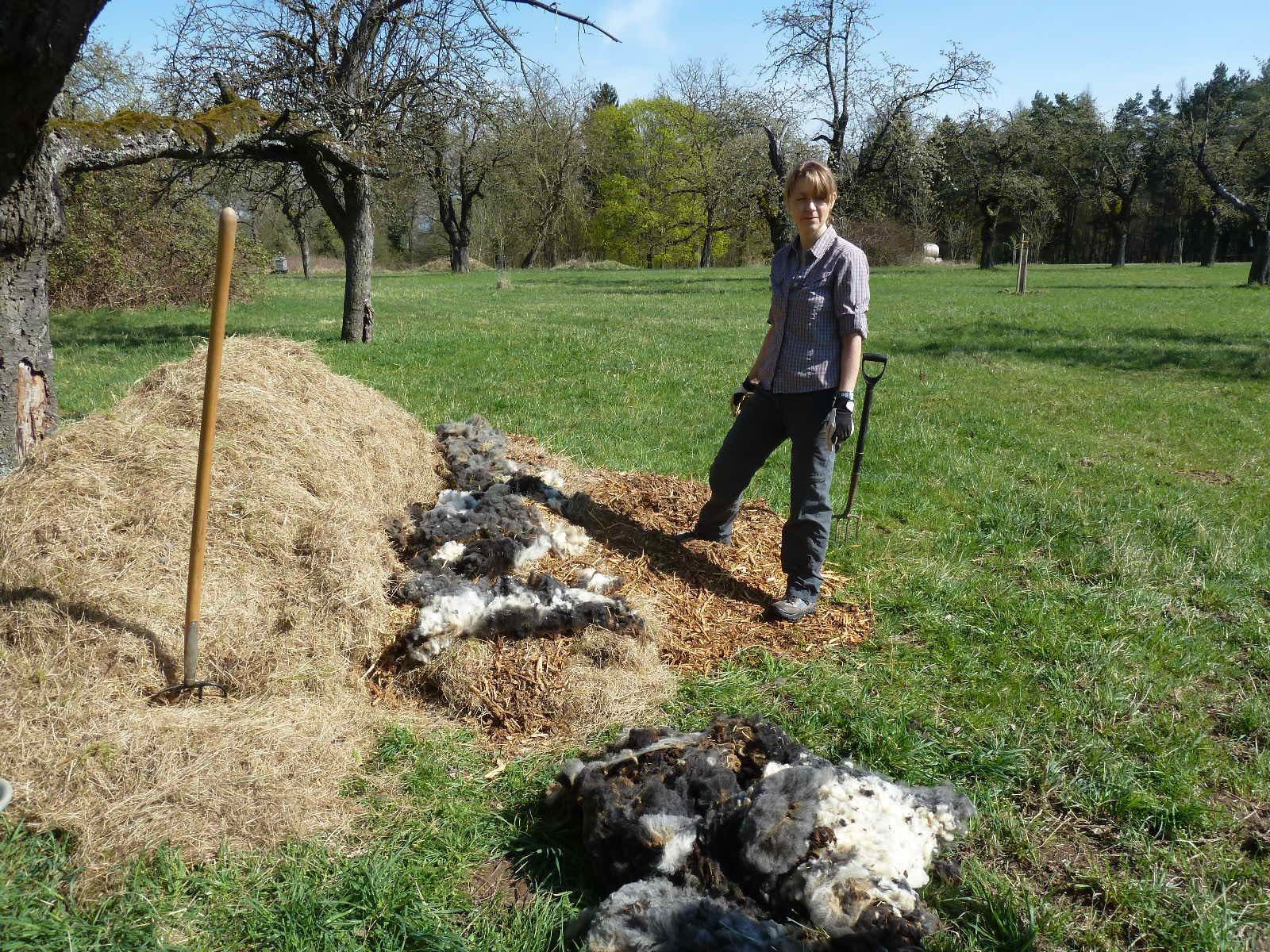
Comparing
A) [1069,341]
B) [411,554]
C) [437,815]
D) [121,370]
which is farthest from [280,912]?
[1069,341]

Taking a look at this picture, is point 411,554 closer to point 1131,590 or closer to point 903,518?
point 903,518

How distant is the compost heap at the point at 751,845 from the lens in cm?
236

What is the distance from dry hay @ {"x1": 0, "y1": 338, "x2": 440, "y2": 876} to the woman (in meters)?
2.06

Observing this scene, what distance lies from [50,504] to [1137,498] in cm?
701

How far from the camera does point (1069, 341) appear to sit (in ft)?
48.9

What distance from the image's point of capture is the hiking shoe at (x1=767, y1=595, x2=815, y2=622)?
4.43 metres

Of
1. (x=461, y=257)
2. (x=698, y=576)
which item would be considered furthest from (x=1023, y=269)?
(x=461, y=257)

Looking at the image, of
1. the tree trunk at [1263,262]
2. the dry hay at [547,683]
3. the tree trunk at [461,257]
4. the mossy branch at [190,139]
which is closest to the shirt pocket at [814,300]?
the dry hay at [547,683]

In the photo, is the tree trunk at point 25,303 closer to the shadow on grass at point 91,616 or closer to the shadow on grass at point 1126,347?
the shadow on grass at point 91,616

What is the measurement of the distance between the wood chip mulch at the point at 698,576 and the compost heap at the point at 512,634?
0.22 meters

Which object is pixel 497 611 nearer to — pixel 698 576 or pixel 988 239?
pixel 698 576

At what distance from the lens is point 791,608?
4438mm

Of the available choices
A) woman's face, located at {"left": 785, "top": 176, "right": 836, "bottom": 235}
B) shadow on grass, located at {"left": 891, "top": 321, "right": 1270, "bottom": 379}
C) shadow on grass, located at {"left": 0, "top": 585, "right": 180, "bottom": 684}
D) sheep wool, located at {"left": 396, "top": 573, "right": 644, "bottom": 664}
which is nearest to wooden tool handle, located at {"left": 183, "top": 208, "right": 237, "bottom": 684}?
shadow on grass, located at {"left": 0, "top": 585, "right": 180, "bottom": 684}

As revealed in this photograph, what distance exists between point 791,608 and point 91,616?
318 cm
